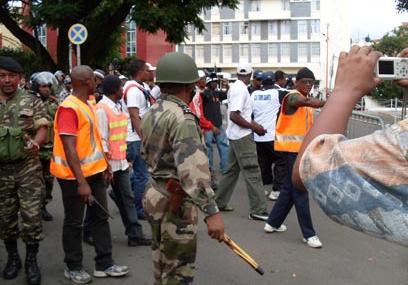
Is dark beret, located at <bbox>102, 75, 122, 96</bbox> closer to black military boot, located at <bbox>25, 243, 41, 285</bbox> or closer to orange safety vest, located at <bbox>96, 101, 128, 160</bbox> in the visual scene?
orange safety vest, located at <bbox>96, 101, 128, 160</bbox>

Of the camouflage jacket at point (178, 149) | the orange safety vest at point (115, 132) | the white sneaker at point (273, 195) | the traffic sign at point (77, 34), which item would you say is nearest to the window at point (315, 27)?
the traffic sign at point (77, 34)

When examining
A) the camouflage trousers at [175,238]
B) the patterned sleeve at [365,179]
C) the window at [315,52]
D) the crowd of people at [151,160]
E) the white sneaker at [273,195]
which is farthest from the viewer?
the window at [315,52]

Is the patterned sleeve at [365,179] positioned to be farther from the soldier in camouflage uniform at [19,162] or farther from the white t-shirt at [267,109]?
the white t-shirt at [267,109]

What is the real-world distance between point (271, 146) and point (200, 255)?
3.40m

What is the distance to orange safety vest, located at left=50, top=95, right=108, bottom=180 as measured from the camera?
4211 millimetres

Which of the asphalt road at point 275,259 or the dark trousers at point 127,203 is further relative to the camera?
the dark trousers at point 127,203

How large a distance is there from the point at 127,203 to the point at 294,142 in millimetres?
1992

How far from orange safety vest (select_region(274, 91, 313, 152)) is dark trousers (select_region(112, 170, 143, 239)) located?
1810 mm

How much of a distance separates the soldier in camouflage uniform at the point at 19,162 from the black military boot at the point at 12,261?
11 millimetres

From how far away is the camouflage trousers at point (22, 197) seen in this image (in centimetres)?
439

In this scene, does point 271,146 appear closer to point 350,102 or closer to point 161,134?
point 161,134

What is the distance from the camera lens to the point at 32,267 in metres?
4.45

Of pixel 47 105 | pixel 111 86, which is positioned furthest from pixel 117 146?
pixel 47 105

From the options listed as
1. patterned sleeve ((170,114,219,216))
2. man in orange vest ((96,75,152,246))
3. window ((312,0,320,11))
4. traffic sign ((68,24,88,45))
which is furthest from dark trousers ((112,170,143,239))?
window ((312,0,320,11))
